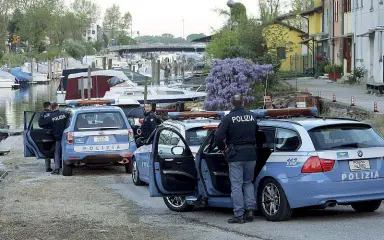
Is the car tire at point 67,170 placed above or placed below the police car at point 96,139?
below

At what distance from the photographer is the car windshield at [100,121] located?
68.8 feet

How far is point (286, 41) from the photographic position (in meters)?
65.9

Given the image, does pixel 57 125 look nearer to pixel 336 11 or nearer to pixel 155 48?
pixel 336 11

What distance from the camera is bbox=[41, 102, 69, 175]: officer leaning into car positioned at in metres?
21.5

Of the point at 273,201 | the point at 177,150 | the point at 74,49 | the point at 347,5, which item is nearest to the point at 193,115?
the point at 177,150

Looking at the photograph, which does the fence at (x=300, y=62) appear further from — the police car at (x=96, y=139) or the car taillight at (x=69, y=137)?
the car taillight at (x=69, y=137)

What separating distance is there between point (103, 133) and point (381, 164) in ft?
31.8

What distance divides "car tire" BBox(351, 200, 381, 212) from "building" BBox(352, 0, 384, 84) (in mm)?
27194

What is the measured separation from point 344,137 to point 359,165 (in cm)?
46

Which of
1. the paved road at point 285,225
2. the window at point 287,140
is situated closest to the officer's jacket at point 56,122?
the paved road at point 285,225

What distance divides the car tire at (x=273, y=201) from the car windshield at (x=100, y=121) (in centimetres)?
873

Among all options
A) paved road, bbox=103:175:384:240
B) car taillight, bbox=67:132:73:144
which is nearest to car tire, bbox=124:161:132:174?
car taillight, bbox=67:132:73:144

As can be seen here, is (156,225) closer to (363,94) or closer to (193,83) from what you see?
(363,94)

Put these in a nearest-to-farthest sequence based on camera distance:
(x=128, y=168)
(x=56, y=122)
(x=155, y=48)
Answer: (x=56, y=122) → (x=128, y=168) → (x=155, y=48)
